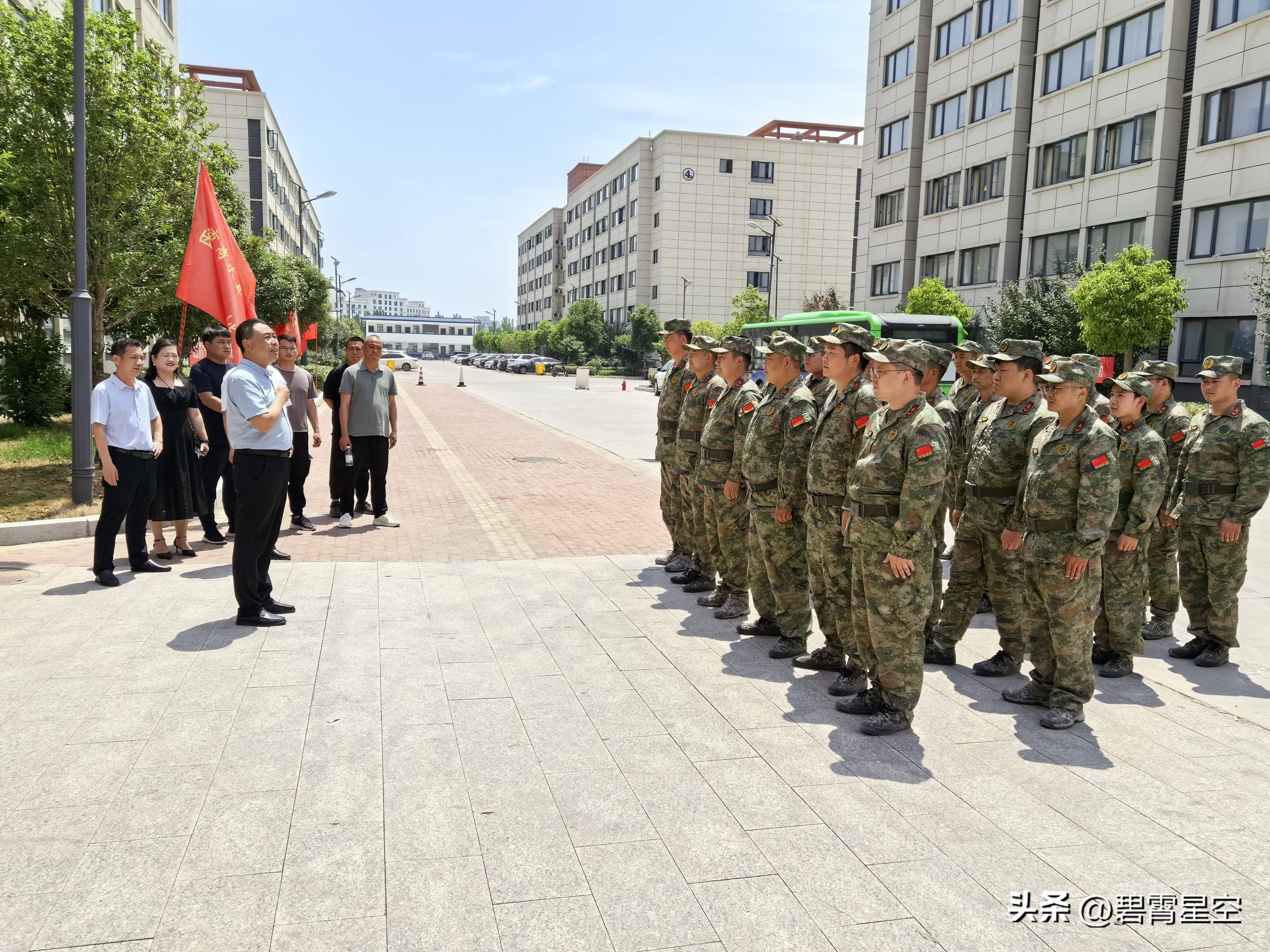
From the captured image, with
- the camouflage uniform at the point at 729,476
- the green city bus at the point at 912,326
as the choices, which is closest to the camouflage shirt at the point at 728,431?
the camouflage uniform at the point at 729,476

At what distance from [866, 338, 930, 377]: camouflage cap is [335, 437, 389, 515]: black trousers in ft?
21.0

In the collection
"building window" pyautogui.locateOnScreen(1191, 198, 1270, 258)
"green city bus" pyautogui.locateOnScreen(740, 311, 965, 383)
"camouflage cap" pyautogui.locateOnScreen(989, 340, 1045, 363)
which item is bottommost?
"camouflage cap" pyautogui.locateOnScreen(989, 340, 1045, 363)

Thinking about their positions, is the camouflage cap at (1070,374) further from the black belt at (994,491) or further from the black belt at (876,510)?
the black belt at (876,510)

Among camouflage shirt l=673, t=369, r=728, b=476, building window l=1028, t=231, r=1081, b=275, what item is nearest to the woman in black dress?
camouflage shirt l=673, t=369, r=728, b=476

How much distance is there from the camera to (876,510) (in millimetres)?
4684

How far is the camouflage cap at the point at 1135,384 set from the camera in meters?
5.70

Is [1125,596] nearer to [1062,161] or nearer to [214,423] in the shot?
[214,423]

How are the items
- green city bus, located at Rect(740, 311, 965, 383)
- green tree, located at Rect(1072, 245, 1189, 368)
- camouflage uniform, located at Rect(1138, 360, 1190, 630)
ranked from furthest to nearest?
green tree, located at Rect(1072, 245, 1189, 368) → green city bus, located at Rect(740, 311, 965, 383) → camouflage uniform, located at Rect(1138, 360, 1190, 630)

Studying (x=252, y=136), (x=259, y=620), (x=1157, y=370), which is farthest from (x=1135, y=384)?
(x=252, y=136)

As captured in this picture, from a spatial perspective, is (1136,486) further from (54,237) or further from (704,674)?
(54,237)

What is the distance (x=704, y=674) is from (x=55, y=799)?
3.33 meters

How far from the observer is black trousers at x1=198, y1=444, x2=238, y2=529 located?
8.45 meters

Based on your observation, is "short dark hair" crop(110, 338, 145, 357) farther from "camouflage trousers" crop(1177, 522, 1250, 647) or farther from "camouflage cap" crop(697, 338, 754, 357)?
"camouflage trousers" crop(1177, 522, 1250, 647)

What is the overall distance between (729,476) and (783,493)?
896 mm
